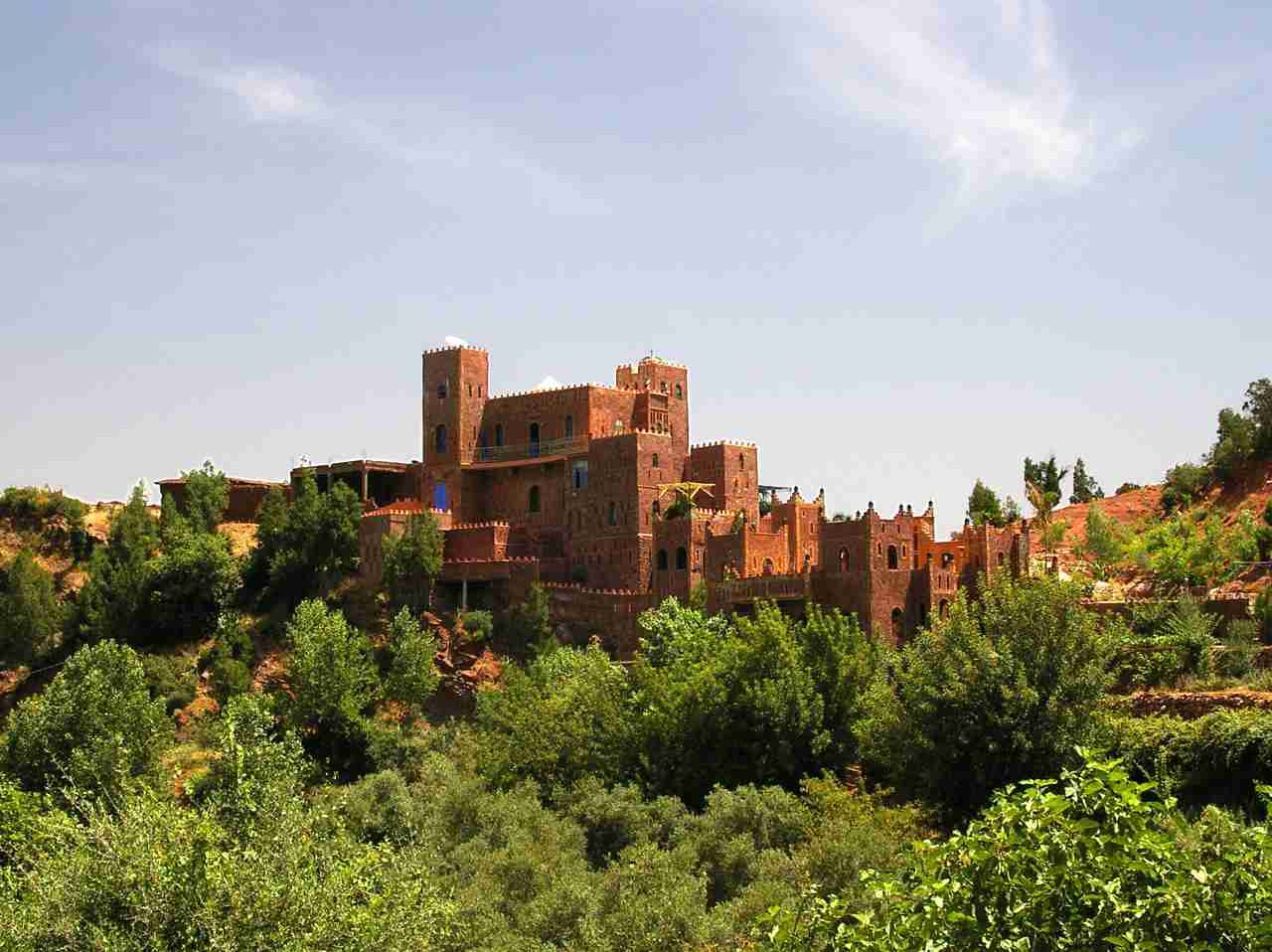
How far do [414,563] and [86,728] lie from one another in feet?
41.6

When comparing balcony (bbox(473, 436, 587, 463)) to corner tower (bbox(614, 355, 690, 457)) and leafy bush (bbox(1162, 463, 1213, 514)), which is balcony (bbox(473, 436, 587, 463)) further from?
leafy bush (bbox(1162, 463, 1213, 514))

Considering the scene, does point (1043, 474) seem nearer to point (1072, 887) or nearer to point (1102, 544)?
point (1102, 544)

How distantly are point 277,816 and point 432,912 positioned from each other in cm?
455

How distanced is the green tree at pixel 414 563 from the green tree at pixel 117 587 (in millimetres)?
8410

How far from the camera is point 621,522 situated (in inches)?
2393

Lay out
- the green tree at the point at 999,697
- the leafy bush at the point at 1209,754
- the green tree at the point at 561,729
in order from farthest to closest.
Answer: the green tree at the point at 561,729
the green tree at the point at 999,697
the leafy bush at the point at 1209,754

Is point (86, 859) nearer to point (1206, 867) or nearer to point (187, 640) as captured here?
point (1206, 867)

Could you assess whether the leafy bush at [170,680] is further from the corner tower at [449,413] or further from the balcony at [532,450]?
the balcony at [532,450]

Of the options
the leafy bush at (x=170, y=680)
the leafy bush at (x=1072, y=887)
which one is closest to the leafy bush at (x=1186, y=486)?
the leafy bush at (x=170, y=680)

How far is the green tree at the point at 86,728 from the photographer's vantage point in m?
49.0

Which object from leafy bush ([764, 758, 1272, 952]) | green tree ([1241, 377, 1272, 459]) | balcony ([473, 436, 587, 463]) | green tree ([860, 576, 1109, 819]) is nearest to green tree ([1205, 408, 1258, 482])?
green tree ([1241, 377, 1272, 459])

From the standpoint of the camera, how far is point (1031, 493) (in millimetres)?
69750

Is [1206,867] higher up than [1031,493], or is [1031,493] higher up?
[1031,493]

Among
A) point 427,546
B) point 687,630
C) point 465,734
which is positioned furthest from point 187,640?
point 687,630
